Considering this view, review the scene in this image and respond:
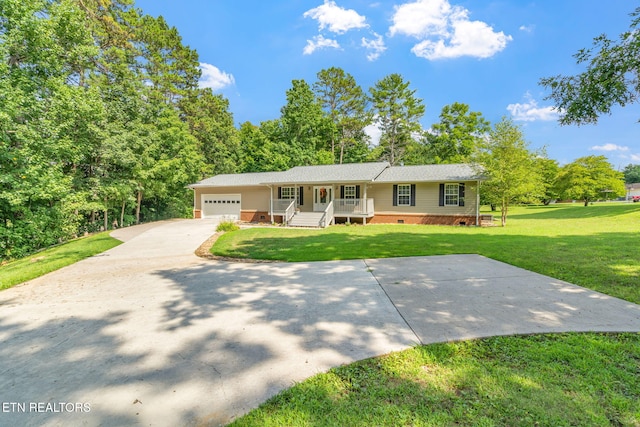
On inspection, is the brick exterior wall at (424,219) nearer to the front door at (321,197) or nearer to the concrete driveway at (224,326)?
the front door at (321,197)

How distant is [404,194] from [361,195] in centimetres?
261

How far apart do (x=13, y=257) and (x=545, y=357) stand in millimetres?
16755

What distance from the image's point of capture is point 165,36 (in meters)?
24.7

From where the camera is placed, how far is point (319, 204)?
60.3 ft

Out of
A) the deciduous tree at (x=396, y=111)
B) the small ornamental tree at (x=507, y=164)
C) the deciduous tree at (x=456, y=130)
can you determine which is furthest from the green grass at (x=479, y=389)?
the deciduous tree at (x=396, y=111)

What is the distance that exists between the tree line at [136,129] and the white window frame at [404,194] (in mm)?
3881

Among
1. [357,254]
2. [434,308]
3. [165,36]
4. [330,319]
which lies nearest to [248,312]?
[330,319]

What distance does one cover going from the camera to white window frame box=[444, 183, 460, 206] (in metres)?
15.9

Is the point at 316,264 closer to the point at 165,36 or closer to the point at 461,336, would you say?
the point at 461,336

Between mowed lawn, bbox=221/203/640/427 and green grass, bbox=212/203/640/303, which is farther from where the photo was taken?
green grass, bbox=212/203/640/303

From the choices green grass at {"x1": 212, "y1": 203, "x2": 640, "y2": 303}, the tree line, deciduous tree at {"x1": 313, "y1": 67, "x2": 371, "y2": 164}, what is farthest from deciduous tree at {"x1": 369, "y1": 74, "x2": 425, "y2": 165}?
green grass at {"x1": 212, "y1": 203, "x2": 640, "y2": 303}

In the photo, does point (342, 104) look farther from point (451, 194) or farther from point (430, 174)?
point (451, 194)

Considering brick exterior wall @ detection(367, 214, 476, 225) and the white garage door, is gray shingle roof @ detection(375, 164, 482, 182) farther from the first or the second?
the white garage door

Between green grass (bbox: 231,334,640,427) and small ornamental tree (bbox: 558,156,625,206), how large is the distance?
112 ft
